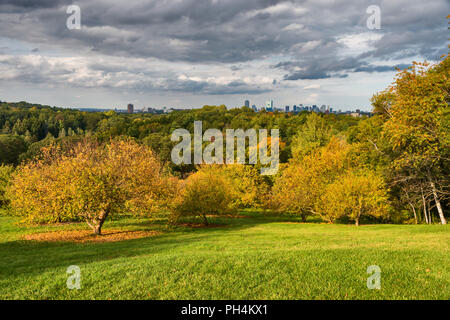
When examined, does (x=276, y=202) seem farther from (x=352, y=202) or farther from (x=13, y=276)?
(x=13, y=276)

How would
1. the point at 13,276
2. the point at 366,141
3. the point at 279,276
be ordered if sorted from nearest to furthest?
the point at 279,276 → the point at 13,276 → the point at 366,141

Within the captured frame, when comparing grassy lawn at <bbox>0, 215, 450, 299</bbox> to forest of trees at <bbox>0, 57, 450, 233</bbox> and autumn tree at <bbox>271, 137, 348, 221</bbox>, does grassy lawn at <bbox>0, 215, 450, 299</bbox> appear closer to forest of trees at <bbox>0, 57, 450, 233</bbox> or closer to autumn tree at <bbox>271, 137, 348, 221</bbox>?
forest of trees at <bbox>0, 57, 450, 233</bbox>

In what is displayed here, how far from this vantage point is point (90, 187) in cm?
1831

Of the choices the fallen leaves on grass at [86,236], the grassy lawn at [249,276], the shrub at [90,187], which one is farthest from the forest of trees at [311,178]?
the grassy lawn at [249,276]

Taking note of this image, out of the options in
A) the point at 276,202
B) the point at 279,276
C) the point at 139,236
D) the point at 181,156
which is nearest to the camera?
the point at 279,276

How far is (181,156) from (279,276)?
77769 millimetres

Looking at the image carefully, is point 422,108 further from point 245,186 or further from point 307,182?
point 245,186

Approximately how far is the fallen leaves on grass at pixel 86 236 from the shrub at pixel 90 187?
1.05 m

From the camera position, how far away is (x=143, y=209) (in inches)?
812

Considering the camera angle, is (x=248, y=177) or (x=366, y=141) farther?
(x=248, y=177)

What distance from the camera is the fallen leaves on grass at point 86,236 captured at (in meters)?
18.9

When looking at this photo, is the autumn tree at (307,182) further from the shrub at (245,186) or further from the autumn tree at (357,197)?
the shrub at (245,186)

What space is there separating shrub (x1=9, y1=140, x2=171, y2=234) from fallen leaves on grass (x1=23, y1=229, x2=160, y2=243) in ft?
3.45

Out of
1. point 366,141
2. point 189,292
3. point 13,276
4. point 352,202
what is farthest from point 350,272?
point 366,141
